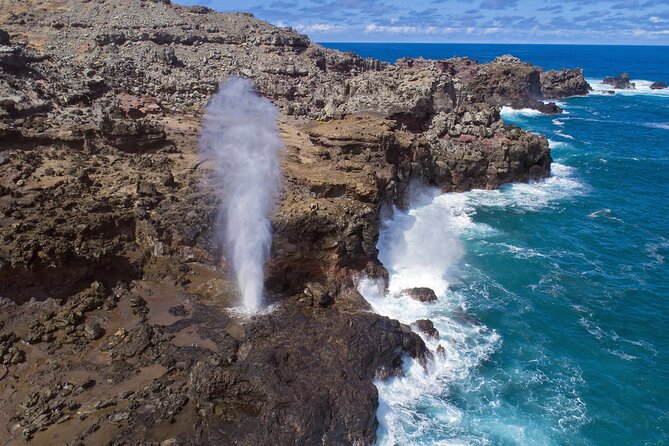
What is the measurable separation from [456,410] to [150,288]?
17.5 m

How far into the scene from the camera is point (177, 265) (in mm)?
29797

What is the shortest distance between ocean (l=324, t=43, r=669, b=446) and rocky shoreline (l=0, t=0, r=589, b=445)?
238cm

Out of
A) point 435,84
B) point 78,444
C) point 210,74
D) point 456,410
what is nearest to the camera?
point 78,444

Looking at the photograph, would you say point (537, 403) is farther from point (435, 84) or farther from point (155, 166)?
point (435, 84)

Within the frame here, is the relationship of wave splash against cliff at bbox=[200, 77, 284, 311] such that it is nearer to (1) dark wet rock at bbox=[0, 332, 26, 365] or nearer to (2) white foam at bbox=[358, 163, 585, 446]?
(2) white foam at bbox=[358, 163, 585, 446]

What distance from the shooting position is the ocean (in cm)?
2403

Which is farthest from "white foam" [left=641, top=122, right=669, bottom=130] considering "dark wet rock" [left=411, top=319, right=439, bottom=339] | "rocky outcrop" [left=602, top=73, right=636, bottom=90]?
"dark wet rock" [left=411, top=319, right=439, bottom=339]

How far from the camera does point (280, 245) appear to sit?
30.1 m

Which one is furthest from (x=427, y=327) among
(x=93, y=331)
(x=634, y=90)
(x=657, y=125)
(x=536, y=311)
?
(x=634, y=90)

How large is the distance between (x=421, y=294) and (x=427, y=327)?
4.37m

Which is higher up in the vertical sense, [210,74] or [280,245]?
[210,74]

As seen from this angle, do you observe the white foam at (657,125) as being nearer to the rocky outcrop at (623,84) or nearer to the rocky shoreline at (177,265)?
the rocky shoreline at (177,265)

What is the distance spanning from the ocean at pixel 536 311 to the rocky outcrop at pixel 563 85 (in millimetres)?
70699

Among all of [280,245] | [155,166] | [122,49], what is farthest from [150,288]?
[122,49]
